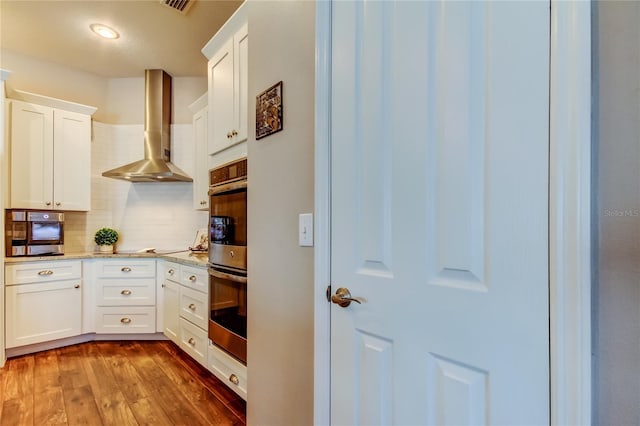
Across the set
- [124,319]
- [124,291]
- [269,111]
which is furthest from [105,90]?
[269,111]

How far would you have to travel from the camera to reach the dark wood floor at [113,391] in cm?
177

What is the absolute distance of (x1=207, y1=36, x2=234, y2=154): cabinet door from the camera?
193 centimetres

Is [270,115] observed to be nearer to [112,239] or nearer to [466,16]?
[466,16]

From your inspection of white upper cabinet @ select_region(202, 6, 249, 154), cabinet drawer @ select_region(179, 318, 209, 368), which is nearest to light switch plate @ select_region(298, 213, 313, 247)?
white upper cabinet @ select_region(202, 6, 249, 154)

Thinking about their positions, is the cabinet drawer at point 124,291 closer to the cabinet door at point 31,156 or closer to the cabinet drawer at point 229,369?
the cabinet door at point 31,156

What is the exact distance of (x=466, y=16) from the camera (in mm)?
690

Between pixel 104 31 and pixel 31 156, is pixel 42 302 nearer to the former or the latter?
pixel 31 156

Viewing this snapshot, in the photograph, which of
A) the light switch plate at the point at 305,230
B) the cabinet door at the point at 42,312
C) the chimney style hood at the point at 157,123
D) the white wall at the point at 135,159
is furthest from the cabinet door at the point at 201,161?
the light switch plate at the point at 305,230

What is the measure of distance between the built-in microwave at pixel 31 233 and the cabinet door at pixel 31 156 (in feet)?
0.32

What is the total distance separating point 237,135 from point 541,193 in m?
1.60

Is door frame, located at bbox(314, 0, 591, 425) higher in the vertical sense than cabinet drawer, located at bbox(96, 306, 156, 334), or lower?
higher

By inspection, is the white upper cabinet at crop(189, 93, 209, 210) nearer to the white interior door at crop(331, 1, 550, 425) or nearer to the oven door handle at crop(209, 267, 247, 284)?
the oven door handle at crop(209, 267, 247, 284)

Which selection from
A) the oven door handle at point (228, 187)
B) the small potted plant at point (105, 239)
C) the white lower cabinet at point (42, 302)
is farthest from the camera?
the small potted plant at point (105, 239)

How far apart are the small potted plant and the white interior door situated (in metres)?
3.21
